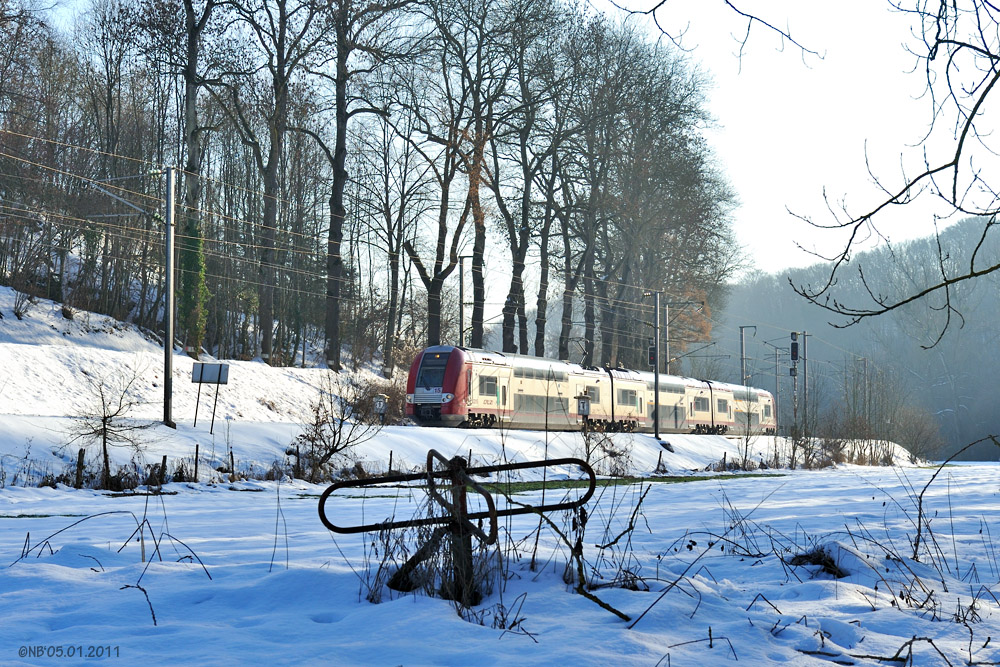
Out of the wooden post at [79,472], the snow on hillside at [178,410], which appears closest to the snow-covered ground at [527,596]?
the wooden post at [79,472]

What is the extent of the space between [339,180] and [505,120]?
7347 millimetres

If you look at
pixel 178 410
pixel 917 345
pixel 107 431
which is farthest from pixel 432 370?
pixel 917 345

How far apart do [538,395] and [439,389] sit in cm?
520

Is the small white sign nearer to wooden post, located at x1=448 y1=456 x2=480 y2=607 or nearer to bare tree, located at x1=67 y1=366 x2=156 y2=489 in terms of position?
bare tree, located at x1=67 y1=366 x2=156 y2=489

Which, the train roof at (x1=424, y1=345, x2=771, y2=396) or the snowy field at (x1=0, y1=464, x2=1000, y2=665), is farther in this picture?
the train roof at (x1=424, y1=345, x2=771, y2=396)

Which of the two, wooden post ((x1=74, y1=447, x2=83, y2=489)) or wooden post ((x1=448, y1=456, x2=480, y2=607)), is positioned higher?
wooden post ((x1=448, y1=456, x2=480, y2=607))

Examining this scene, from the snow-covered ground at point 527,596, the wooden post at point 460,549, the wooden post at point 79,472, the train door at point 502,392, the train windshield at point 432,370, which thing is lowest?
the wooden post at point 79,472

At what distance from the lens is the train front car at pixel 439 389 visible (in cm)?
3020

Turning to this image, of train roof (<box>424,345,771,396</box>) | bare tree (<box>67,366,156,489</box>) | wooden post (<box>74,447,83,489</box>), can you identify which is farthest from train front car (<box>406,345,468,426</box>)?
wooden post (<box>74,447,83,489</box>)

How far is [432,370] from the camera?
30719 mm

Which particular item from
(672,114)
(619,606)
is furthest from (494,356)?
(619,606)

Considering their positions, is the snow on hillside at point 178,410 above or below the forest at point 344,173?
below

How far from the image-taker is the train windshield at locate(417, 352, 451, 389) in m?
30.5

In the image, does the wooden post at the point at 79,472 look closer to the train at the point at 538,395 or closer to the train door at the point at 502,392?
the train at the point at 538,395
